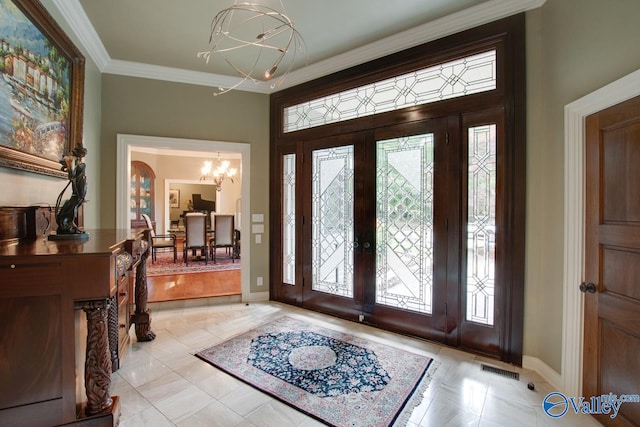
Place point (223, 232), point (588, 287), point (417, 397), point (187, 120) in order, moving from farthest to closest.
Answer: point (223, 232) → point (187, 120) → point (417, 397) → point (588, 287)

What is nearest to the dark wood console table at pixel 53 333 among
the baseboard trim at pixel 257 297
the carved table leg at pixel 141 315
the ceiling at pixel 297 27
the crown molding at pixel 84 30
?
the carved table leg at pixel 141 315

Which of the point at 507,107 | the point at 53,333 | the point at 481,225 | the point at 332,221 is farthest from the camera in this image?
the point at 332,221

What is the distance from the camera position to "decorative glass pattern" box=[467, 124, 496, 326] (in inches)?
99.9

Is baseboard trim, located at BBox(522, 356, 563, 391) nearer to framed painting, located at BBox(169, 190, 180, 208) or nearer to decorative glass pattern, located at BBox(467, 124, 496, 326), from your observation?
decorative glass pattern, located at BBox(467, 124, 496, 326)

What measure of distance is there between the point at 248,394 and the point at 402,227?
2062 millimetres

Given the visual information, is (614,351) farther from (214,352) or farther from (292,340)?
(214,352)

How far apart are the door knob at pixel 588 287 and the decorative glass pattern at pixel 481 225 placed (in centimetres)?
66

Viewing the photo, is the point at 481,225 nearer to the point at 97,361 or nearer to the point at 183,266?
the point at 97,361

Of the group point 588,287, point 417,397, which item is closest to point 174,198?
point 417,397

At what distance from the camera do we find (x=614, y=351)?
5.57ft

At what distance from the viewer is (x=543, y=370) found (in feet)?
7.43

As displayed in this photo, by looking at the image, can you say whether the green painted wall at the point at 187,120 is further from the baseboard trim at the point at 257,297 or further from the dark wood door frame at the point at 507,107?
the dark wood door frame at the point at 507,107

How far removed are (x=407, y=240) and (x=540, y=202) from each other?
1171mm

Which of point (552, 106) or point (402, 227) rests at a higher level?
point (552, 106)
